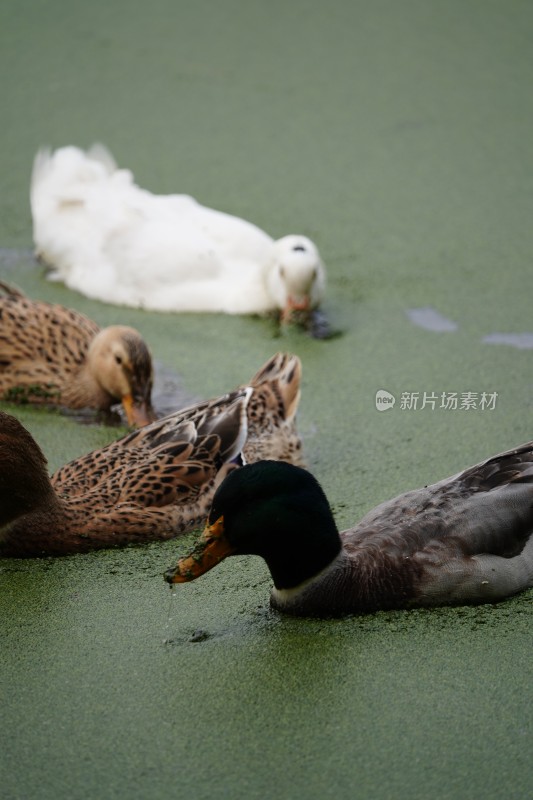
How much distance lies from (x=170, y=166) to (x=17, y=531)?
11.0 feet

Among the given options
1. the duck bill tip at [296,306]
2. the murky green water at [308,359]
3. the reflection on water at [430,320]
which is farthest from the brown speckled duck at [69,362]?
the reflection on water at [430,320]

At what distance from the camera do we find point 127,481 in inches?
139

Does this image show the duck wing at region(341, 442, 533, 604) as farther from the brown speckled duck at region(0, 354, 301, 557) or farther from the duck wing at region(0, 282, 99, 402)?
the duck wing at region(0, 282, 99, 402)

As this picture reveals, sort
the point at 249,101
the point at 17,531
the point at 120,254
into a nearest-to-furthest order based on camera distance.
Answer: the point at 17,531 < the point at 120,254 < the point at 249,101

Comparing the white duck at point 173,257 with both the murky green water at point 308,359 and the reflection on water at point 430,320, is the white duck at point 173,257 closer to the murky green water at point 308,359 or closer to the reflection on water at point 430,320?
the murky green water at point 308,359

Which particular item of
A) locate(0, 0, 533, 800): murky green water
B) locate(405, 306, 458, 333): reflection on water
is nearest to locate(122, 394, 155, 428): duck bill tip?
locate(0, 0, 533, 800): murky green water

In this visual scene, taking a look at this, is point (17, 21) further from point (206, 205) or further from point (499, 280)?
point (499, 280)

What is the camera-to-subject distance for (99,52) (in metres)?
7.41

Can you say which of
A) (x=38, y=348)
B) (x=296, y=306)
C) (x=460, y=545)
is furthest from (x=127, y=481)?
(x=296, y=306)

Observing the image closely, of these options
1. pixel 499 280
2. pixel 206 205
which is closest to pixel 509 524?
pixel 499 280

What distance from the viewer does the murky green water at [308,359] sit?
8.74ft

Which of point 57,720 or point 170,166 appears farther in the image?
point 170,166

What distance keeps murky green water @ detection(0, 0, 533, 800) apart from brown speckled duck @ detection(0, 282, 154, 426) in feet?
0.34

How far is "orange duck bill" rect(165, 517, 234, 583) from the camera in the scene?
2.97 m
